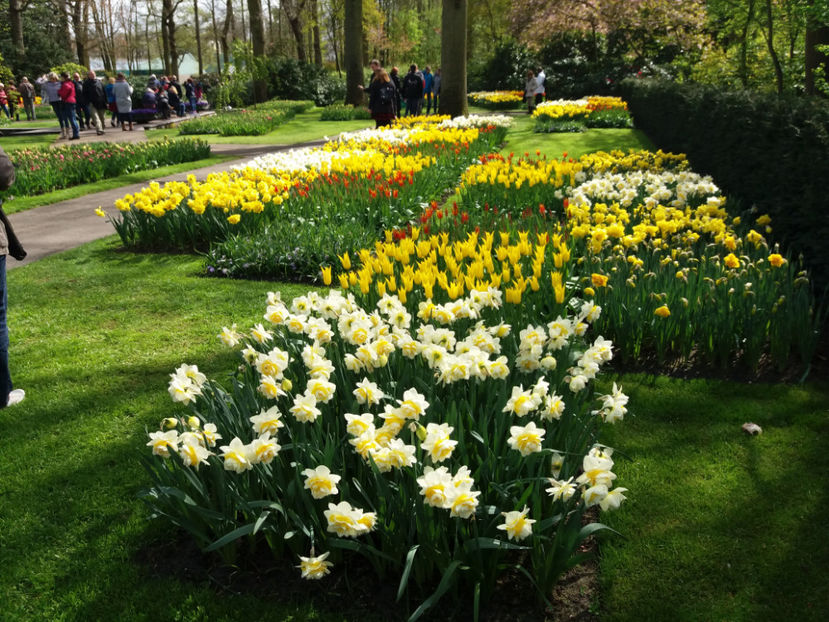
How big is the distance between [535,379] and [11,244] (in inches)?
125

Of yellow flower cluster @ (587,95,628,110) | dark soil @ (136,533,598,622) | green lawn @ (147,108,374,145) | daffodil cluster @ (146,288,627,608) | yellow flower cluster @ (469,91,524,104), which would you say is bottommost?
dark soil @ (136,533,598,622)

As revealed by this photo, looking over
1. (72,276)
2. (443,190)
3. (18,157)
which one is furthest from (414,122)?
(72,276)

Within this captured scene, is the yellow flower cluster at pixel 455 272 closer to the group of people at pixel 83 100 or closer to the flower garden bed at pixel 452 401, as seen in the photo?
the flower garden bed at pixel 452 401

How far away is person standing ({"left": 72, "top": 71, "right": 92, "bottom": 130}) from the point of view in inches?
829

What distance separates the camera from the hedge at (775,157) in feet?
15.2

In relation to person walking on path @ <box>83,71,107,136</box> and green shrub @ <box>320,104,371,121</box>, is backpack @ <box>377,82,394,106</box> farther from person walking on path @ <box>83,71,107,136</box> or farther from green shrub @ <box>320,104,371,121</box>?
person walking on path @ <box>83,71,107,136</box>

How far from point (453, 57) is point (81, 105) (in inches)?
538

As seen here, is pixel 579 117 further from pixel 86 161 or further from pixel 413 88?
pixel 86 161

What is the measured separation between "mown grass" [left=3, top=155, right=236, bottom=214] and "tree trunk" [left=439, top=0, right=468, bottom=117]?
5955 mm

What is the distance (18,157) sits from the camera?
11.0m

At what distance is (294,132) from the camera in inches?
792

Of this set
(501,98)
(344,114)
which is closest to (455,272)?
(344,114)

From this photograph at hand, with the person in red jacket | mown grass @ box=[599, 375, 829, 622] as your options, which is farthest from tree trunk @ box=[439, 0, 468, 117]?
mown grass @ box=[599, 375, 829, 622]

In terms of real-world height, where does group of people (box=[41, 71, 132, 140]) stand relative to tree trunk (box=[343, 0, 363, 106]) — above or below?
below
